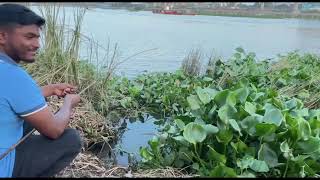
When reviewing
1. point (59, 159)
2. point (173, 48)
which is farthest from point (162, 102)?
point (173, 48)

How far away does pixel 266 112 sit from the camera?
2.65 meters

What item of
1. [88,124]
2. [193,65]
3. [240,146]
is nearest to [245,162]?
[240,146]

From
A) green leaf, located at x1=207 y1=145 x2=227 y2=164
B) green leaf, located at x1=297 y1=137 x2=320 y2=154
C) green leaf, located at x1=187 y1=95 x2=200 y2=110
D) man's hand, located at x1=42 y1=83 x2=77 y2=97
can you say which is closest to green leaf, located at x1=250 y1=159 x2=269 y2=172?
green leaf, located at x1=207 y1=145 x2=227 y2=164

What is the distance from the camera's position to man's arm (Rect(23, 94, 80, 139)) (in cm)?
183

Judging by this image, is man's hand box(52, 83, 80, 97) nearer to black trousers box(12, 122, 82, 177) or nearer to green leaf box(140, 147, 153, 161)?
black trousers box(12, 122, 82, 177)

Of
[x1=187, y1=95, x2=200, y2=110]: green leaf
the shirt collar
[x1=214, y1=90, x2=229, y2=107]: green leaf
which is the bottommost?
[x1=187, y1=95, x2=200, y2=110]: green leaf

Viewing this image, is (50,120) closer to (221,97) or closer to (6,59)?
(6,59)

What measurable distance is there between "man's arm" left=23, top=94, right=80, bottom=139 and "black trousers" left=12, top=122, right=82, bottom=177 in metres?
0.08

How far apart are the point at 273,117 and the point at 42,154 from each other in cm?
128

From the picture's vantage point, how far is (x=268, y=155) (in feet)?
8.38

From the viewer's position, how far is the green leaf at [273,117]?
2580mm

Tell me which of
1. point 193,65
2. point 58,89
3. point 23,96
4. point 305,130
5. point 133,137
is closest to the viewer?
point 23,96

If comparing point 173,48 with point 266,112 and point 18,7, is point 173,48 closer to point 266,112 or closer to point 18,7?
point 266,112

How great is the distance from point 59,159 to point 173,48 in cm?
907
